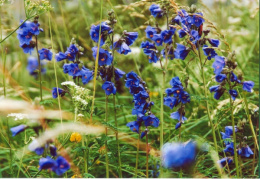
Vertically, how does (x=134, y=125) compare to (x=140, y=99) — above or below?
below

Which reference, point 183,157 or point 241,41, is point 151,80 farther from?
point 183,157

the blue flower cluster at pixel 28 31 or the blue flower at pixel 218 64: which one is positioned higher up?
the blue flower cluster at pixel 28 31

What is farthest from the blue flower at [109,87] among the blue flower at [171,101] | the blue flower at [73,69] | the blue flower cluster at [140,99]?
the blue flower at [171,101]

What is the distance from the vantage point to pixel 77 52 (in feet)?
6.59

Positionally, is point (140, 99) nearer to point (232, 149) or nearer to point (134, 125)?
point (134, 125)

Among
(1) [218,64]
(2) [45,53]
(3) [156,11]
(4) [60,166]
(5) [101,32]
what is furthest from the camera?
(2) [45,53]

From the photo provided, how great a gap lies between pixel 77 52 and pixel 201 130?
122 cm

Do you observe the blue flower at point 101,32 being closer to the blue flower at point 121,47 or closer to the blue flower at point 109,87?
the blue flower at point 121,47

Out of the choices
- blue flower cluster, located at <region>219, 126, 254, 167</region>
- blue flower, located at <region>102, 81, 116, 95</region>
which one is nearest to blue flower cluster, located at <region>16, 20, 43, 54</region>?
blue flower, located at <region>102, 81, 116, 95</region>

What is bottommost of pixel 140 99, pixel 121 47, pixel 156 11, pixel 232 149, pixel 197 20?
pixel 232 149

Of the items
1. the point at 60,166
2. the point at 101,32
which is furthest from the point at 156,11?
Result: the point at 60,166

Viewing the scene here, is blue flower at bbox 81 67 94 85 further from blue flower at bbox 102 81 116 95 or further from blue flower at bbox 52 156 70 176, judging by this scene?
blue flower at bbox 52 156 70 176

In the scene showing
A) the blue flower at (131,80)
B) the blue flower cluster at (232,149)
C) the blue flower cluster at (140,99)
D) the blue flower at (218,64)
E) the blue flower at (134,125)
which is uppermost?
the blue flower at (218,64)

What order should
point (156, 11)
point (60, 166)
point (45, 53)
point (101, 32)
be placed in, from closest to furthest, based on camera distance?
point (60, 166) < point (101, 32) < point (156, 11) < point (45, 53)
